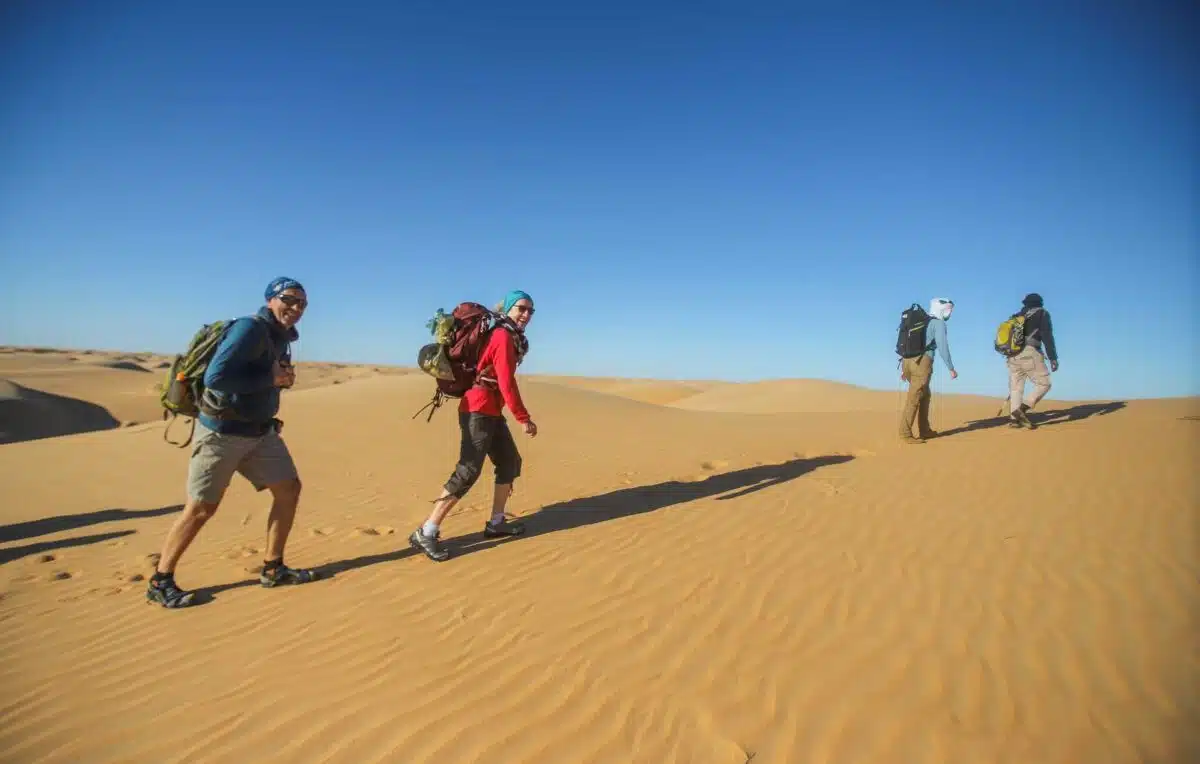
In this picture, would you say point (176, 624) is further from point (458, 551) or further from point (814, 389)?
point (814, 389)

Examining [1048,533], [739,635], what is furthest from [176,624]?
[1048,533]

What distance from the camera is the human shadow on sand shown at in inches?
204

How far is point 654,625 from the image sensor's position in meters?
3.60

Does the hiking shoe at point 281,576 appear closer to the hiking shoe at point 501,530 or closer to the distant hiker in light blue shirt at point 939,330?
the hiking shoe at point 501,530

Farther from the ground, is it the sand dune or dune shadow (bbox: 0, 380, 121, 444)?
the sand dune

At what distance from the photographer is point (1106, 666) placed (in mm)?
3057

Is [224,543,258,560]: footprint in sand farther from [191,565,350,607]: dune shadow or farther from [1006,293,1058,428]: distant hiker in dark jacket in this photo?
[1006,293,1058,428]: distant hiker in dark jacket

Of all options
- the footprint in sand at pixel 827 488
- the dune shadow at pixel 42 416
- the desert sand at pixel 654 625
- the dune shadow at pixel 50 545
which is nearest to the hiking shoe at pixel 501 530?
the desert sand at pixel 654 625

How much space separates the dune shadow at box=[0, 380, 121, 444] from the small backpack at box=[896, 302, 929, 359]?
75.5 ft

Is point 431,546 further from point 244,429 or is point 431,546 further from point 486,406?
point 244,429

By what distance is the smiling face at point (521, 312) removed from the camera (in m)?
4.94

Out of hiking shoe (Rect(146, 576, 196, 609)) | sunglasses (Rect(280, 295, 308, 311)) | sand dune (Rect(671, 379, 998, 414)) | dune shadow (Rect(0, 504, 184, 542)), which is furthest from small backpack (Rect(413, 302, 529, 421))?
sand dune (Rect(671, 379, 998, 414))

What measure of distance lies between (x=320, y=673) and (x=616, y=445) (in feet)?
28.3

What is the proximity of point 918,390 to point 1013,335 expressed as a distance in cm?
195
